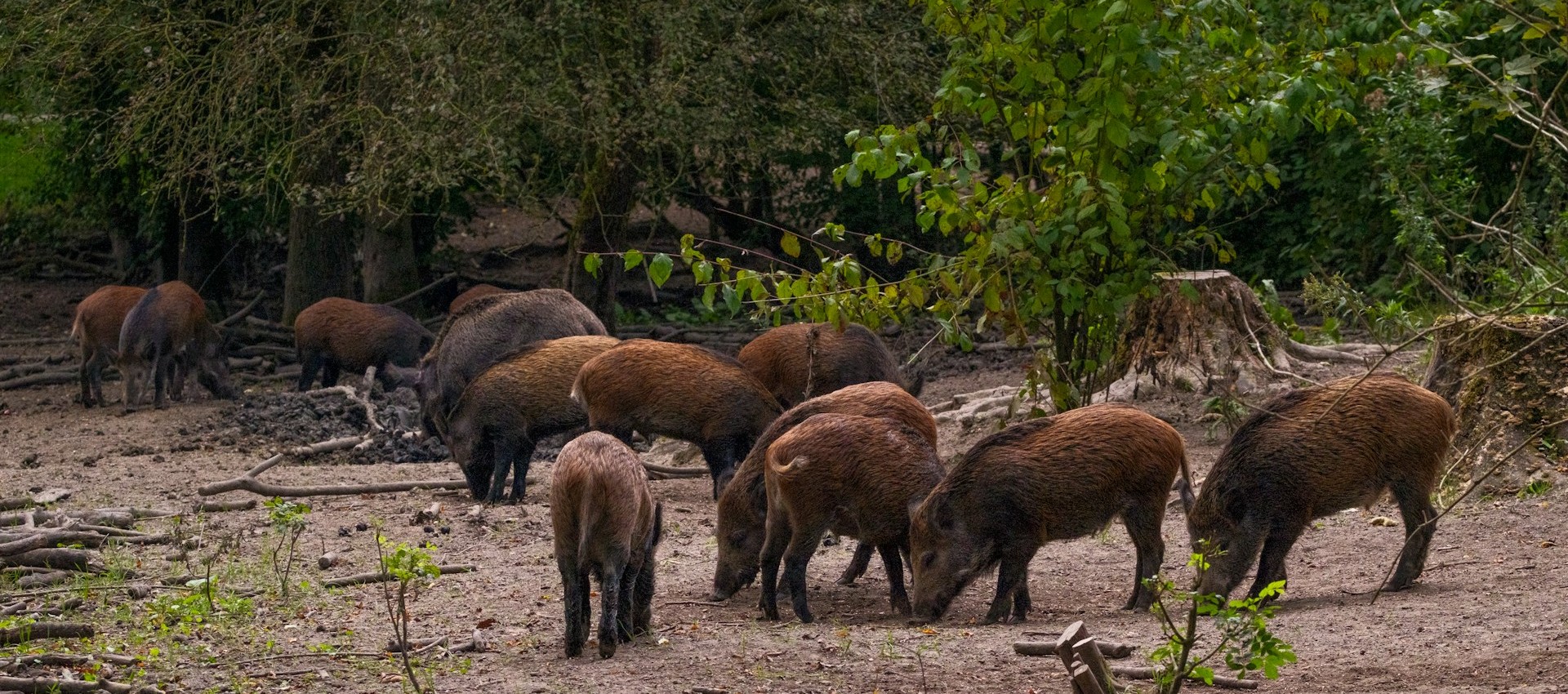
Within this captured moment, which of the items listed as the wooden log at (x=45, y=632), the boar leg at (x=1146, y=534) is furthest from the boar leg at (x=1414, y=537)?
the wooden log at (x=45, y=632)

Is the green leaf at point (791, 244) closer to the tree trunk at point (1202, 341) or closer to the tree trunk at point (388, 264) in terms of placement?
the tree trunk at point (1202, 341)

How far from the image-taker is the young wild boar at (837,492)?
21.6ft

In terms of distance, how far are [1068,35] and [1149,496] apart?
216 centimetres

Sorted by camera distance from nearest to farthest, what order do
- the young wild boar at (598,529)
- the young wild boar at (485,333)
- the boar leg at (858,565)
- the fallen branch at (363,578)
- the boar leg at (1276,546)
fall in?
the young wild boar at (598,529) < the boar leg at (1276,546) < the fallen branch at (363,578) < the boar leg at (858,565) < the young wild boar at (485,333)

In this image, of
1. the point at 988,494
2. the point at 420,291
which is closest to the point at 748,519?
the point at 988,494

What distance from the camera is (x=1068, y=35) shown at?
24.2 feet

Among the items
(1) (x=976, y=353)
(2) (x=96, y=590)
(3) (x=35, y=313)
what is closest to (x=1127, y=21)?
(2) (x=96, y=590)

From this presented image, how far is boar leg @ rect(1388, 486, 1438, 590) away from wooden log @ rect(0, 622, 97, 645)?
480 cm

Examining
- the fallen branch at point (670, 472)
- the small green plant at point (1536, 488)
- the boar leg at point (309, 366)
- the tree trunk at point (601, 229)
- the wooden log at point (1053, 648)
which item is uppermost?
the tree trunk at point (601, 229)

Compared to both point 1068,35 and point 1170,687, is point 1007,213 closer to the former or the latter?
point 1068,35

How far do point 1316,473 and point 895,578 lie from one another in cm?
171

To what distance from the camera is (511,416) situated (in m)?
9.53

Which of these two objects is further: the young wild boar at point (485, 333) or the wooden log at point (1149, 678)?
the young wild boar at point (485, 333)

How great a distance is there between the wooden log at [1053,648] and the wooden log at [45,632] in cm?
320
